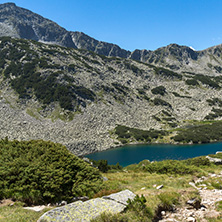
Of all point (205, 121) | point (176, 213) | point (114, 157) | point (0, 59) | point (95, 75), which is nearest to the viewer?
point (176, 213)

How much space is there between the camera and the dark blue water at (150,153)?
70.1m

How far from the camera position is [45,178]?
1293 cm

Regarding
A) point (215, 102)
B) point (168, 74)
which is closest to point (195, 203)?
point (215, 102)

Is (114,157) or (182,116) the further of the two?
(182,116)

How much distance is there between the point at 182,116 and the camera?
13788 centimetres

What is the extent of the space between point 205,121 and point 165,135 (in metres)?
49.0

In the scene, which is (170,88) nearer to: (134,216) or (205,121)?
(205,121)

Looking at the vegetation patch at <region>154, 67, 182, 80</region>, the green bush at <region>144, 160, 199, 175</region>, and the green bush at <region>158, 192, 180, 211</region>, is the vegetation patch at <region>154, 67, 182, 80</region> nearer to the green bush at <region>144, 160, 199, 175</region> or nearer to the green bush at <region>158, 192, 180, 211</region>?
the green bush at <region>144, 160, 199, 175</region>

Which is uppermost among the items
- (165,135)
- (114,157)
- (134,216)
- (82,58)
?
(82,58)

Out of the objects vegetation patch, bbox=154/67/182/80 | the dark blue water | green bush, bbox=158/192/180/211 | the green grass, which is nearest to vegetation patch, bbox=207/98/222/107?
vegetation patch, bbox=154/67/182/80

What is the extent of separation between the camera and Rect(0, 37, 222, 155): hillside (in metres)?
93.5

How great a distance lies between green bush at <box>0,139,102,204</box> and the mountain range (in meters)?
66.9

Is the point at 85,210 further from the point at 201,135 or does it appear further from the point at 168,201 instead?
the point at 201,135

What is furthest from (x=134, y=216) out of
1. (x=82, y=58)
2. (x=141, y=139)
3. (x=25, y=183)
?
(x=82, y=58)
